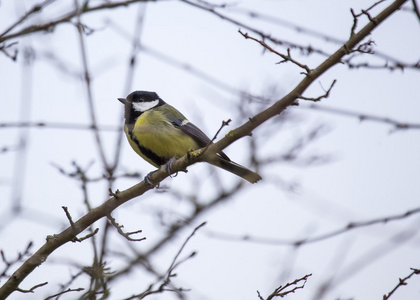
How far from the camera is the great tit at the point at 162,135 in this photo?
14.2 feet

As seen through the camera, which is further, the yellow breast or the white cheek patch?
the white cheek patch

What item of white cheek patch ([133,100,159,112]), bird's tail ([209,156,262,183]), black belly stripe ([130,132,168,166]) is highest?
white cheek patch ([133,100,159,112])

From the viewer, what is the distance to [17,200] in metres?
3.77

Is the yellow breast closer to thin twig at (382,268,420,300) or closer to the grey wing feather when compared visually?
the grey wing feather

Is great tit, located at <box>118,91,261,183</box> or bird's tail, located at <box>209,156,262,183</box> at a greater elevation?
great tit, located at <box>118,91,261,183</box>

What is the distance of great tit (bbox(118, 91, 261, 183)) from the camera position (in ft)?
14.2

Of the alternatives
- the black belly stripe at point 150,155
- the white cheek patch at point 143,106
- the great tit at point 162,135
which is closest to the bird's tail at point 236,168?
the great tit at point 162,135

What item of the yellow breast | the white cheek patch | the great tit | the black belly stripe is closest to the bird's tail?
the great tit

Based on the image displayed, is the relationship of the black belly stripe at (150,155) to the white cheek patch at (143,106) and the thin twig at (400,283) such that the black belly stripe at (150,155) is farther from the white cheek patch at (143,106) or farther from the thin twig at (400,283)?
the thin twig at (400,283)

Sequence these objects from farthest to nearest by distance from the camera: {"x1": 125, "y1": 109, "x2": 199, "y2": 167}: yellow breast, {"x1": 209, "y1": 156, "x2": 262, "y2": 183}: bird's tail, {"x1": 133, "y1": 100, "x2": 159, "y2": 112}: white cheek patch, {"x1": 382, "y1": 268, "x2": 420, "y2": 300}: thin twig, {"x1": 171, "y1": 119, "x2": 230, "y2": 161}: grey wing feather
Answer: {"x1": 133, "y1": 100, "x2": 159, "y2": 112}: white cheek patch, {"x1": 171, "y1": 119, "x2": 230, "y2": 161}: grey wing feather, {"x1": 125, "y1": 109, "x2": 199, "y2": 167}: yellow breast, {"x1": 209, "y1": 156, "x2": 262, "y2": 183}: bird's tail, {"x1": 382, "y1": 268, "x2": 420, "y2": 300}: thin twig

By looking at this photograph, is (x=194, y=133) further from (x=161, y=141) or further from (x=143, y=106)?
(x=143, y=106)

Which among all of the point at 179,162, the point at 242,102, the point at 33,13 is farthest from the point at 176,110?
the point at 179,162

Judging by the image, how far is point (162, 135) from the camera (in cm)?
447

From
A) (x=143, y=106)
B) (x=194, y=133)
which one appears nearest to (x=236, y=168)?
(x=194, y=133)
